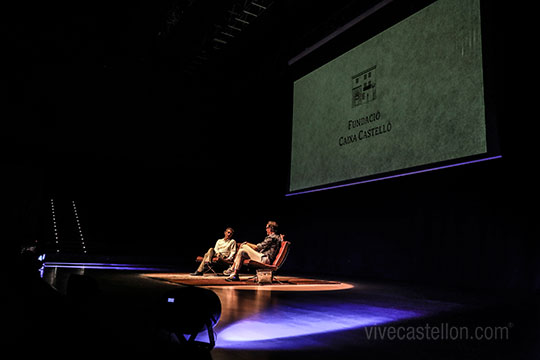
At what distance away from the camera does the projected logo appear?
5.75 metres

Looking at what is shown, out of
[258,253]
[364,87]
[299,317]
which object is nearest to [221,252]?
[258,253]

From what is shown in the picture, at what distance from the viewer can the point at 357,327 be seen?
86.3 inches

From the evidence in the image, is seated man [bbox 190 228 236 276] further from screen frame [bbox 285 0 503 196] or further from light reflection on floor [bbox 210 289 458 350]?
light reflection on floor [bbox 210 289 458 350]

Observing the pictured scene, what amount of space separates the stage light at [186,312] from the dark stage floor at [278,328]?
6 cm

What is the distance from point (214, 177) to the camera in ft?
46.1

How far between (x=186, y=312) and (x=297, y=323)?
1.00m

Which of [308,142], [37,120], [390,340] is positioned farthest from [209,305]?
[37,120]

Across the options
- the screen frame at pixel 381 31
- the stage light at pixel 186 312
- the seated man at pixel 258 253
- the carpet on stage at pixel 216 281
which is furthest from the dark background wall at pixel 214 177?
the stage light at pixel 186 312

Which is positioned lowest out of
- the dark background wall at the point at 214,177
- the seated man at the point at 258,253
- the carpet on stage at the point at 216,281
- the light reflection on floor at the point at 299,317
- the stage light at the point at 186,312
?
the carpet on stage at the point at 216,281

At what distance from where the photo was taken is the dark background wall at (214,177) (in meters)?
5.21

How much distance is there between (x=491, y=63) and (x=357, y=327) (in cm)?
350

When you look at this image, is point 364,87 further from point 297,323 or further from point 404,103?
point 297,323

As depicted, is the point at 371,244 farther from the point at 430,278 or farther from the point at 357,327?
the point at 357,327

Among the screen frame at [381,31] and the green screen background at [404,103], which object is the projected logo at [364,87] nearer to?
the green screen background at [404,103]
